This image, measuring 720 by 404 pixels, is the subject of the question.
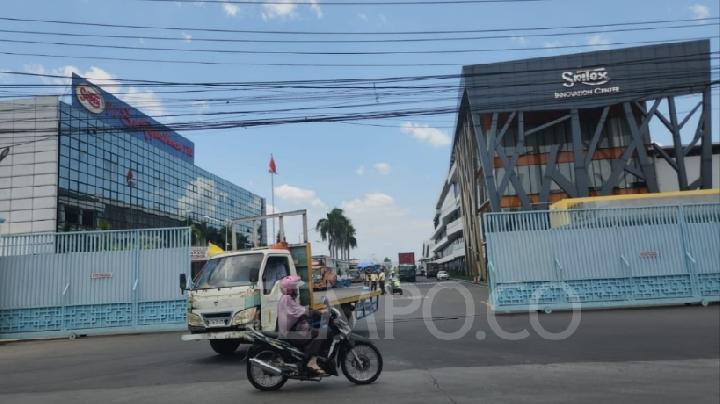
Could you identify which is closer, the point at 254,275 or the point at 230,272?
the point at 254,275

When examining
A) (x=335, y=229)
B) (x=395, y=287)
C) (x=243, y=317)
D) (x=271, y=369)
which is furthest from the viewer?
(x=335, y=229)

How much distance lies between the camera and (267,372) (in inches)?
258

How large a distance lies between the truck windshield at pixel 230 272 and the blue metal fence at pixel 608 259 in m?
8.71

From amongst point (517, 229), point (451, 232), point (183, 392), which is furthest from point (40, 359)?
point (451, 232)

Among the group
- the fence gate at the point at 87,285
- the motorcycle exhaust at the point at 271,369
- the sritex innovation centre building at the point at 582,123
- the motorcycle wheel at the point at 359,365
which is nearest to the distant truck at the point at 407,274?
the sritex innovation centre building at the point at 582,123

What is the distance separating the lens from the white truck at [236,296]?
29.2ft

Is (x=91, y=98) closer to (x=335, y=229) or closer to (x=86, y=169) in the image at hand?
(x=86, y=169)

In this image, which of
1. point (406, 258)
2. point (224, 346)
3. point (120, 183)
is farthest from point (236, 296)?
point (406, 258)

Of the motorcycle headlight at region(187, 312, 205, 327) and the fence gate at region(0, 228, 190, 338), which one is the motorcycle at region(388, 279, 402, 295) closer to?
the fence gate at region(0, 228, 190, 338)

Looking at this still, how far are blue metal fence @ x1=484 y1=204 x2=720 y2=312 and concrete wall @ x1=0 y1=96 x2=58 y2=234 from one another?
4432cm

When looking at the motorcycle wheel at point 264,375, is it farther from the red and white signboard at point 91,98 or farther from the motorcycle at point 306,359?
the red and white signboard at point 91,98

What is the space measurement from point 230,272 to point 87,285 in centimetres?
817

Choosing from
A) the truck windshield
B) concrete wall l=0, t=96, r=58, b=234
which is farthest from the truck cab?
concrete wall l=0, t=96, r=58, b=234

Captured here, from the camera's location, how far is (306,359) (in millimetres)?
6566
